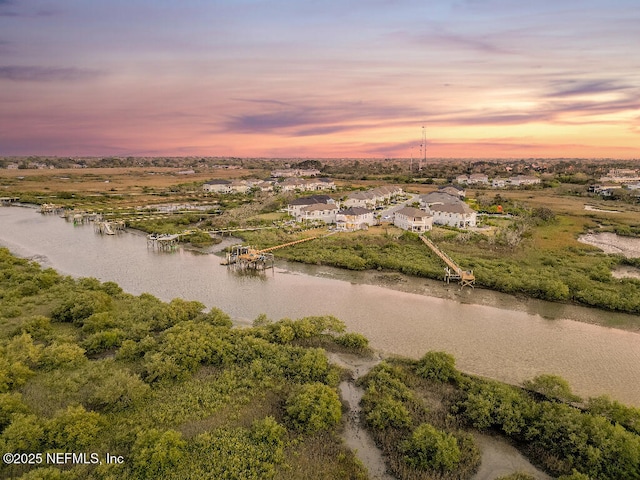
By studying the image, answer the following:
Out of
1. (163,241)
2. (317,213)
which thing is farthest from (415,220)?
(163,241)

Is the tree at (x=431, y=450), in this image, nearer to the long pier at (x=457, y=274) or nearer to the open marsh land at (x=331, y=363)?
the open marsh land at (x=331, y=363)

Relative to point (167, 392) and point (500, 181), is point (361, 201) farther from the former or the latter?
point (500, 181)

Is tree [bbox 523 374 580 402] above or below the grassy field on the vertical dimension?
below

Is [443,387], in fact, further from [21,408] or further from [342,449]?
[21,408]

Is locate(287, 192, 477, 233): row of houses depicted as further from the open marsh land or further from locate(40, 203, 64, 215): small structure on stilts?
locate(40, 203, 64, 215): small structure on stilts

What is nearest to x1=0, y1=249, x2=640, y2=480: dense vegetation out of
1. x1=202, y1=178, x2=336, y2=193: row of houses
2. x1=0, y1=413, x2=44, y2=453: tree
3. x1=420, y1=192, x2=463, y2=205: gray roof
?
x1=0, y1=413, x2=44, y2=453: tree

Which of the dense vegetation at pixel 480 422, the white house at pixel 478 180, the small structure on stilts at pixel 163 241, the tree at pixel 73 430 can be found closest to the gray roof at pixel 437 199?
the small structure on stilts at pixel 163 241

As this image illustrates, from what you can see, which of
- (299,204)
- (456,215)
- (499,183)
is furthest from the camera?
(499,183)
